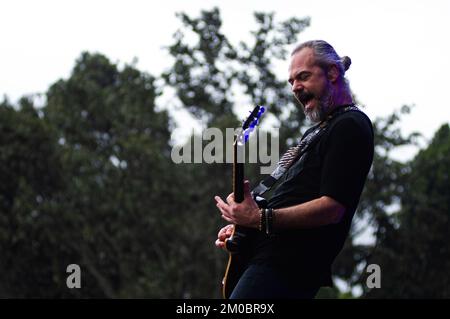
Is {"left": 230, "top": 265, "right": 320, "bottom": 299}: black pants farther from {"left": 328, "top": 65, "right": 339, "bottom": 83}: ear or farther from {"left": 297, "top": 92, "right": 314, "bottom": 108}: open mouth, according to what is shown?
{"left": 328, "top": 65, "right": 339, "bottom": 83}: ear

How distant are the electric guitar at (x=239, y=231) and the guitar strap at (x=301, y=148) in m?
0.19

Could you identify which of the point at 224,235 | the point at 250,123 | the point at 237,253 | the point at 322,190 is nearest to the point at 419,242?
the point at 224,235

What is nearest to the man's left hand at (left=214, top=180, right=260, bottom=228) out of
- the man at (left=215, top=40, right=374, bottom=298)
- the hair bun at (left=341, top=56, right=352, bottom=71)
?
the man at (left=215, top=40, right=374, bottom=298)

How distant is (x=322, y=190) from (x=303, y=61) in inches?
22.3

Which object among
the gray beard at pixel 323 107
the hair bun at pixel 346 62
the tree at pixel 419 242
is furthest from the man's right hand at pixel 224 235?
the tree at pixel 419 242

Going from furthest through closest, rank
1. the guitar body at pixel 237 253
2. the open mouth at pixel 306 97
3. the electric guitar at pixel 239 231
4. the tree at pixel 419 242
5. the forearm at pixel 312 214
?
the tree at pixel 419 242 < the guitar body at pixel 237 253 < the open mouth at pixel 306 97 < the electric guitar at pixel 239 231 < the forearm at pixel 312 214

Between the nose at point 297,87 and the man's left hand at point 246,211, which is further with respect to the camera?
the nose at point 297,87

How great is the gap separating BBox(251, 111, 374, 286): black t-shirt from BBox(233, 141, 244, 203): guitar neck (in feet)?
0.71

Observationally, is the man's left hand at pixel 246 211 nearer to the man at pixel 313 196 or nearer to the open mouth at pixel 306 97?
the man at pixel 313 196

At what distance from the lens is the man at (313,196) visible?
3326 mm

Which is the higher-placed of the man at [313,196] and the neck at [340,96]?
the neck at [340,96]

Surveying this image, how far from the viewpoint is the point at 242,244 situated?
3635 mm

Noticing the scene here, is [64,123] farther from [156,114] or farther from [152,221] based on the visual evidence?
[152,221]
